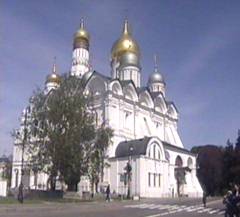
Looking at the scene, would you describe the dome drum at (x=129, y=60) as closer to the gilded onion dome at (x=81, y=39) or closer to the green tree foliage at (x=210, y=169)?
the gilded onion dome at (x=81, y=39)

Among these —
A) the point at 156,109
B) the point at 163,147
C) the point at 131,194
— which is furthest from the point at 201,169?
the point at 131,194

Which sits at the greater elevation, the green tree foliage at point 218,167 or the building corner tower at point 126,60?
the building corner tower at point 126,60

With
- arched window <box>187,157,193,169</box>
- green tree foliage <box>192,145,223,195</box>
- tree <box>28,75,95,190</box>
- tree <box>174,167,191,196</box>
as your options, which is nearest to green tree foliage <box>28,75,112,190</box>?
tree <box>28,75,95,190</box>

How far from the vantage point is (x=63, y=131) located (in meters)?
44.5

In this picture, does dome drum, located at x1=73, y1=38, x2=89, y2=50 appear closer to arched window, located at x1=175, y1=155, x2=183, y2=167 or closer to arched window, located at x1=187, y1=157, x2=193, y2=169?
arched window, located at x1=175, y1=155, x2=183, y2=167

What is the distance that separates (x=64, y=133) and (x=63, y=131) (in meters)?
0.61

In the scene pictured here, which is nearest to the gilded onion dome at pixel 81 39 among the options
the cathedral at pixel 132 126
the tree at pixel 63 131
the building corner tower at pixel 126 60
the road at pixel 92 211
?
the cathedral at pixel 132 126

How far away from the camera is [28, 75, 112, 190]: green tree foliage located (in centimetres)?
4328

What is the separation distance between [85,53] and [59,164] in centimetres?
4339

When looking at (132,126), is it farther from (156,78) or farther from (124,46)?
(156,78)

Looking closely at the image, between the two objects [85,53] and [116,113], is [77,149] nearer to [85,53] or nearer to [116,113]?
[116,113]

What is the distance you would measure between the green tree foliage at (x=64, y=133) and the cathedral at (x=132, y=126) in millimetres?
5476

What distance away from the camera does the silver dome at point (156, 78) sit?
298 ft

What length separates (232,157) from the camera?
68688 mm
